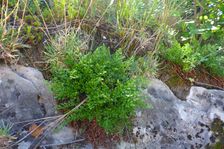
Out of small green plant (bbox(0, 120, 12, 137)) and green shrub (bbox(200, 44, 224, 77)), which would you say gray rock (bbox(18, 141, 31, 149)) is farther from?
green shrub (bbox(200, 44, 224, 77))

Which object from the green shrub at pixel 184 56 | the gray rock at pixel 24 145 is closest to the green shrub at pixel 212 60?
the green shrub at pixel 184 56

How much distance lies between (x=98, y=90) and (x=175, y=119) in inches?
32.5

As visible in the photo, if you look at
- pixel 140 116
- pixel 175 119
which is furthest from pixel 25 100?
pixel 175 119

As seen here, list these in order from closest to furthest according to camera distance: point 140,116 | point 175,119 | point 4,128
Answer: point 4,128 < point 140,116 < point 175,119

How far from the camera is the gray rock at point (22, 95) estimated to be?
2.27 metres

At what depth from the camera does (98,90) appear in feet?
7.52

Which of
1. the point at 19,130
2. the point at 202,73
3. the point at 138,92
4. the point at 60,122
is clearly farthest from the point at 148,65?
the point at 19,130

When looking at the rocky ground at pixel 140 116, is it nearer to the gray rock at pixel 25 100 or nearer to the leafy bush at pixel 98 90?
the gray rock at pixel 25 100

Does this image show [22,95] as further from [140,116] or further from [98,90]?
[140,116]

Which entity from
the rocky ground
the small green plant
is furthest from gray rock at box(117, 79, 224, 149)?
the small green plant

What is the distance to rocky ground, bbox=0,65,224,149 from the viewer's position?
224cm

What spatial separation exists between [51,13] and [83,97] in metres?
0.89

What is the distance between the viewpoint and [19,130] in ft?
7.22

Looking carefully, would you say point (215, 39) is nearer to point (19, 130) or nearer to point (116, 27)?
point (116, 27)
